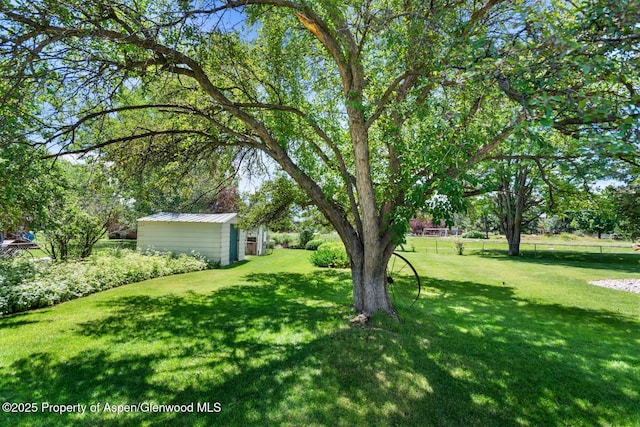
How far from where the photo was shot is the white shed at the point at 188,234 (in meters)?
14.8

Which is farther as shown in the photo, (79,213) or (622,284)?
(622,284)

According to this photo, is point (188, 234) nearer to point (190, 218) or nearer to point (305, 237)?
point (190, 218)

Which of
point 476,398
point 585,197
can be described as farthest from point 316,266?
point 476,398

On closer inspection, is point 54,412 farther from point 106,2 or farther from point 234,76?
point 234,76

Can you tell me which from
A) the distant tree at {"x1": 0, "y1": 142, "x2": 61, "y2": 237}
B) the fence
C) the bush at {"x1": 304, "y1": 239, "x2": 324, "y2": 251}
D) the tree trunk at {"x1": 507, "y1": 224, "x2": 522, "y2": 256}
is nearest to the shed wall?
the distant tree at {"x1": 0, "y1": 142, "x2": 61, "y2": 237}

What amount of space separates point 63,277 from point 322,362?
26.9 ft

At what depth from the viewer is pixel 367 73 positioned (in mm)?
6723

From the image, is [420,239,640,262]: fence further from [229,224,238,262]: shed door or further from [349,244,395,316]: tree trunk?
[349,244,395,316]: tree trunk

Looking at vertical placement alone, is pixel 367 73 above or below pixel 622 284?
above

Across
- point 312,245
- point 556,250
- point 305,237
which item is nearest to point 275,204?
point 312,245

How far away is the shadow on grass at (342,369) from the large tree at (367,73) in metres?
1.50

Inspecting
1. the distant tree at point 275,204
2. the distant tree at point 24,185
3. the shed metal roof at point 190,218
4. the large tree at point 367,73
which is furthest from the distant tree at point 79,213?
the distant tree at point 275,204

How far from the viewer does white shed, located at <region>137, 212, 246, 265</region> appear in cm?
1475

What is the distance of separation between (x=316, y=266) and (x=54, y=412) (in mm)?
12356
